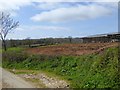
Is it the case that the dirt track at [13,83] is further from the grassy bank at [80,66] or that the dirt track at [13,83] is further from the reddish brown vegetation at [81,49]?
the reddish brown vegetation at [81,49]

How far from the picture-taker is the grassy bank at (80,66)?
763 inches

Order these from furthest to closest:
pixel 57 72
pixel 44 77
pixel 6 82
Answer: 1. pixel 57 72
2. pixel 44 77
3. pixel 6 82

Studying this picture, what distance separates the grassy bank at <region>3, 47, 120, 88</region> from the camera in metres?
19.4

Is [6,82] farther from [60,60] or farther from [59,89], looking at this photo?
[60,60]

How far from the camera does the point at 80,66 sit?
2555 cm

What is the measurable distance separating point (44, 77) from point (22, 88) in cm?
508

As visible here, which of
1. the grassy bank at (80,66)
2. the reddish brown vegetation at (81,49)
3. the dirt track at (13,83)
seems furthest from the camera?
the reddish brown vegetation at (81,49)

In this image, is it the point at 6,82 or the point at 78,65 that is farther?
the point at 78,65

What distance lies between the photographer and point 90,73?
73.1 feet

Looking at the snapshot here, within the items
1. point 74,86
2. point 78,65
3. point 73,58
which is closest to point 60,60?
point 73,58

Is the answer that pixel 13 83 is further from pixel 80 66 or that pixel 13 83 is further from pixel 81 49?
pixel 81 49

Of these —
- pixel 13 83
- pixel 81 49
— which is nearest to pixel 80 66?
pixel 13 83

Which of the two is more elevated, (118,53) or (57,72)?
(118,53)

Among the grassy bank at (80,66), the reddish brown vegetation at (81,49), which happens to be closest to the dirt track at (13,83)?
the grassy bank at (80,66)
